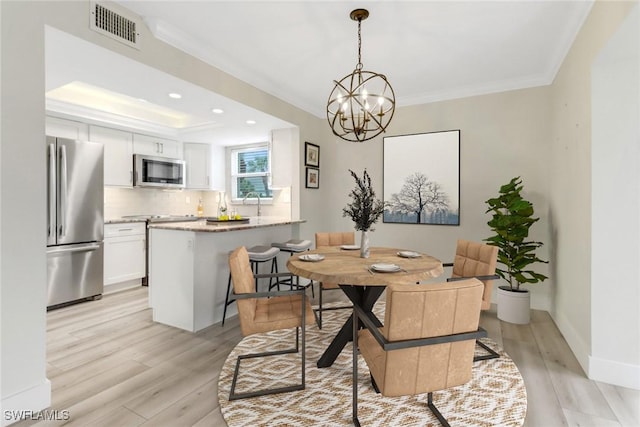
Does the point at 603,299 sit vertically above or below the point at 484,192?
below

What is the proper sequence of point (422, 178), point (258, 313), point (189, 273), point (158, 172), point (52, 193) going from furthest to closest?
point (158, 172) < point (422, 178) < point (52, 193) < point (189, 273) < point (258, 313)

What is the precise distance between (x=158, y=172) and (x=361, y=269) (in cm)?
431

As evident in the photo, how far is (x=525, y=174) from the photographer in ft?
11.8

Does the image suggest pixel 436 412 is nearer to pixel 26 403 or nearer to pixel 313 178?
pixel 26 403

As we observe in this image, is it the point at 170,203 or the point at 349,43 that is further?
the point at 170,203

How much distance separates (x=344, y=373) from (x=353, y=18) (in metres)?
2.67

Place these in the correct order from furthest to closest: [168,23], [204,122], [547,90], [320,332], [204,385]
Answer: [204,122] → [547,90] → [320,332] → [168,23] → [204,385]

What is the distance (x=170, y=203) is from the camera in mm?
5621

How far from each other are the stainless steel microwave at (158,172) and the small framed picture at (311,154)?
234cm

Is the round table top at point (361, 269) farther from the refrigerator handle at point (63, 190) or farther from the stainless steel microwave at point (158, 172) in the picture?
the stainless steel microwave at point (158, 172)

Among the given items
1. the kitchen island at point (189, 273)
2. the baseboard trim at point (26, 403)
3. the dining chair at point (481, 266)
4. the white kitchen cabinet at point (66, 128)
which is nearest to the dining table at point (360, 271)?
the dining chair at point (481, 266)

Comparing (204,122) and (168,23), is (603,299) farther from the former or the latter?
(204,122)

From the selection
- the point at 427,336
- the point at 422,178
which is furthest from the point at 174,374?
the point at 422,178

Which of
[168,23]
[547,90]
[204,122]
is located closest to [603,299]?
[547,90]
